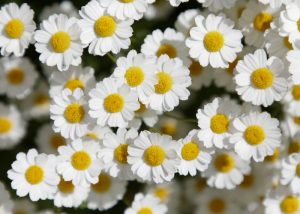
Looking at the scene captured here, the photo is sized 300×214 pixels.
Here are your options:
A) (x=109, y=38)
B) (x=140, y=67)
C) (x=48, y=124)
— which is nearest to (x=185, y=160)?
(x=140, y=67)

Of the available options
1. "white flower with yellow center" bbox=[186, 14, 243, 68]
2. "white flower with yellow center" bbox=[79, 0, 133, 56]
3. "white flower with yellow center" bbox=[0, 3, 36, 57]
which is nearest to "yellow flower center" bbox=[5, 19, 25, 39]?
"white flower with yellow center" bbox=[0, 3, 36, 57]

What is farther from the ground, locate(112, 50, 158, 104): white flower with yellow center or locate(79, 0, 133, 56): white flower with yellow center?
locate(79, 0, 133, 56): white flower with yellow center

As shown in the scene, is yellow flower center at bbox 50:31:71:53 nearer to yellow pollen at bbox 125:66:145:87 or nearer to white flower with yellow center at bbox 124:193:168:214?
yellow pollen at bbox 125:66:145:87

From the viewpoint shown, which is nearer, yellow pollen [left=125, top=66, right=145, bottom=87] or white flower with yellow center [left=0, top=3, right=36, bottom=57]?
yellow pollen [left=125, top=66, right=145, bottom=87]

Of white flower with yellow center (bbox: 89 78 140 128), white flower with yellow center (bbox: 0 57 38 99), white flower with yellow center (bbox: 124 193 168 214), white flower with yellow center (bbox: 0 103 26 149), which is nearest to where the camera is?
white flower with yellow center (bbox: 89 78 140 128)

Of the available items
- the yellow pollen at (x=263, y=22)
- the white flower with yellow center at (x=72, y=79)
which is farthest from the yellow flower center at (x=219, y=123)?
the white flower with yellow center at (x=72, y=79)

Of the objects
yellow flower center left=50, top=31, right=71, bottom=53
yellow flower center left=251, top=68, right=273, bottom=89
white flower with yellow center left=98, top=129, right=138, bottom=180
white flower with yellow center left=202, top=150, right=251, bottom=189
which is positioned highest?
yellow flower center left=251, top=68, right=273, bottom=89
